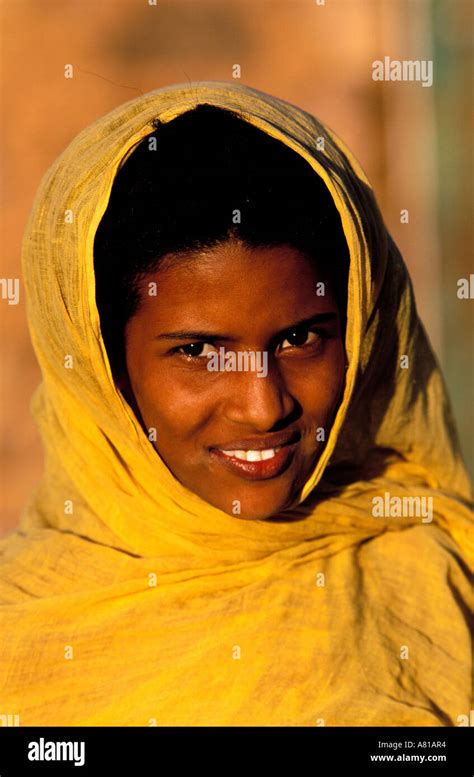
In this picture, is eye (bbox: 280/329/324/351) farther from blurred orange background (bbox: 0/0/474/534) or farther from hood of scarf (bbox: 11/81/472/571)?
blurred orange background (bbox: 0/0/474/534)

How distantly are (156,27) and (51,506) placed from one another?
5.48 m

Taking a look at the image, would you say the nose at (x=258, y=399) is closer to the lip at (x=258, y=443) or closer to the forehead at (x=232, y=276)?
the lip at (x=258, y=443)

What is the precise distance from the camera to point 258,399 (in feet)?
7.32

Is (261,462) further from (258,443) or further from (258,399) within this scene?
(258,399)

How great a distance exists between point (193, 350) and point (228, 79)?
568cm

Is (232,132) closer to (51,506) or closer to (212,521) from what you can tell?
(212,521)

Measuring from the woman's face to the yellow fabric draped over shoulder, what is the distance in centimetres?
7

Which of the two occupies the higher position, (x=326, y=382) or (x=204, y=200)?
(x=204, y=200)

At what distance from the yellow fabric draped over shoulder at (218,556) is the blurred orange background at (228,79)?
482 centimetres

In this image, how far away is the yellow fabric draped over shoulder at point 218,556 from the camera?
93.7 inches

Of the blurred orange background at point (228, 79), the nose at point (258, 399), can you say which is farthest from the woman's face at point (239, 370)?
the blurred orange background at point (228, 79)

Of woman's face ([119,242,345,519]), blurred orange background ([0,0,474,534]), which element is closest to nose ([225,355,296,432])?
woman's face ([119,242,345,519])

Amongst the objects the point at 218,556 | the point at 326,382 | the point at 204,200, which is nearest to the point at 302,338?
the point at 326,382
